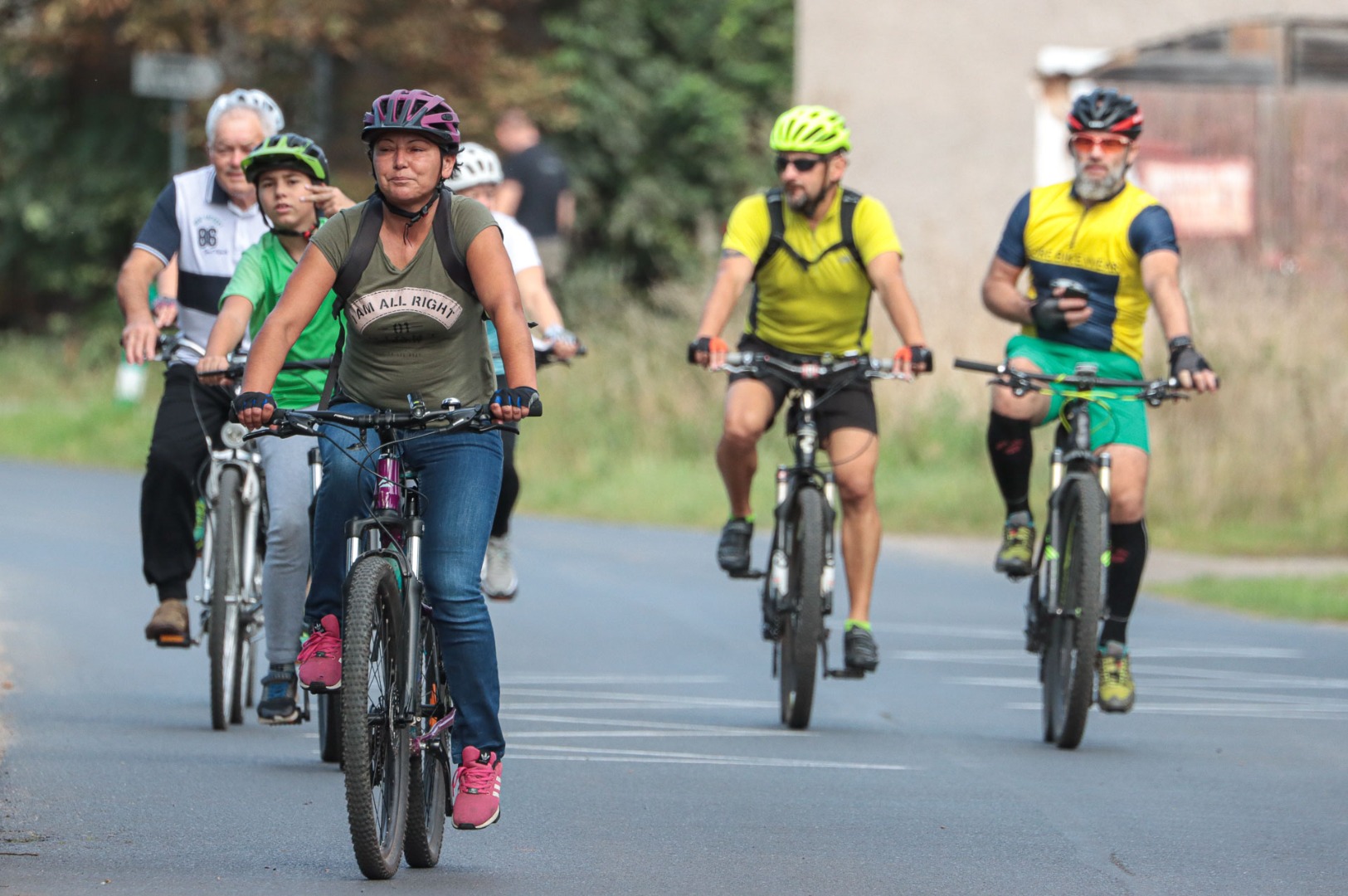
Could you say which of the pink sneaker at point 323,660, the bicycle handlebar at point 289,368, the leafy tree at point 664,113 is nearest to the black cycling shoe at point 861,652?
the bicycle handlebar at point 289,368

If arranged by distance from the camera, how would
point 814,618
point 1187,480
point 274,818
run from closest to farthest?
1. point 274,818
2. point 814,618
3. point 1187,480

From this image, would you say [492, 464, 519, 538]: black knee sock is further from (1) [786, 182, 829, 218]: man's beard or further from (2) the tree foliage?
(2) the tree foliage

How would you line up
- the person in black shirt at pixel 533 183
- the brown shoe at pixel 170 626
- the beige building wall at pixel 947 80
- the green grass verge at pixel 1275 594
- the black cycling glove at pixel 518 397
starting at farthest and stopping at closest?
the beige building wall at pixel 947 80 → the person in black shirt at pixel 533 183 → the green grass verge at pixel 1275 594 → the brown shoe at pixel 170 626 → the black cycling glove at pixel 518 397

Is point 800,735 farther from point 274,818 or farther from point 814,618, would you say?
point 274,818

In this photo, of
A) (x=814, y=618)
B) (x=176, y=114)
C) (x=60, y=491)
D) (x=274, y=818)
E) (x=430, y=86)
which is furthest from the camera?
(x=430, y=86)

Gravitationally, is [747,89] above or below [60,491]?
above

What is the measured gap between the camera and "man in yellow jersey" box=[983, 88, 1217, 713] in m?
9.61

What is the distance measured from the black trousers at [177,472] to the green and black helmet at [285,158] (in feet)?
3.56

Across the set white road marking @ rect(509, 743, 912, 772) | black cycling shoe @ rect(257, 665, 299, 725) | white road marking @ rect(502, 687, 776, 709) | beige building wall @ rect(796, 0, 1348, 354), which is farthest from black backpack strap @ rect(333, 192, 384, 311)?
beige building wall @ rect(796, 0, 1348, 354)

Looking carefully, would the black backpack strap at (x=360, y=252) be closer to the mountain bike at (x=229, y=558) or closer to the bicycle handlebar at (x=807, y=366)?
the mountain bike at (x=229, y=558)

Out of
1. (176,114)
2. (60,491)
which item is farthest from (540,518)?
(176,114)

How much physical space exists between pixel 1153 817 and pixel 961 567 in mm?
8867

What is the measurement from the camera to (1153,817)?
25.5 ft

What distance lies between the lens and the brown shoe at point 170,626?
9258mm
